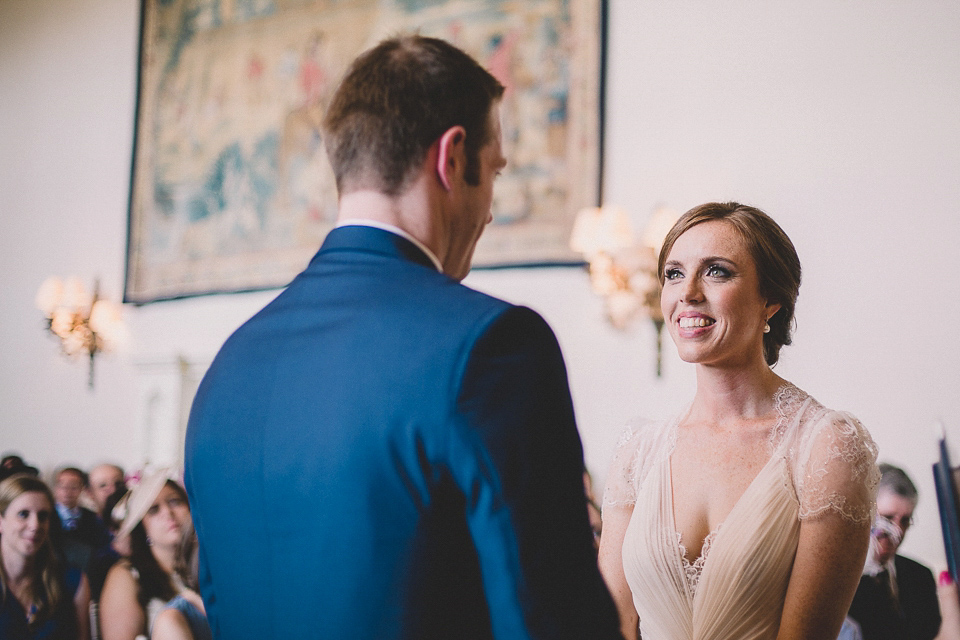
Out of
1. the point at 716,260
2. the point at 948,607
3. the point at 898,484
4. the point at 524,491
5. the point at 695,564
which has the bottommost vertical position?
the point at 948,607

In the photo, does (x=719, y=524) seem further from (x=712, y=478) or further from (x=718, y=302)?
(x=718, y=302)

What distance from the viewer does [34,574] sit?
4.45 metres

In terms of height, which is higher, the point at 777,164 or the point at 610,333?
the point at 777,164

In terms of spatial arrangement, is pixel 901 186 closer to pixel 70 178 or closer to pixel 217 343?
pixel 217 343

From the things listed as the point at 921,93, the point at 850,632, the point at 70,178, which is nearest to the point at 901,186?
the point at 921,93

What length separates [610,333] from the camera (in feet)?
18.7

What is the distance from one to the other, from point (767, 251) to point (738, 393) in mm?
360

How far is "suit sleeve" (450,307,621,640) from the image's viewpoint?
3.05ft

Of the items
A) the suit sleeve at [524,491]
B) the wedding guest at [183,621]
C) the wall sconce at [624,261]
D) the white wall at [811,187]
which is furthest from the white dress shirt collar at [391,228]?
the wall sconce at [624,261]

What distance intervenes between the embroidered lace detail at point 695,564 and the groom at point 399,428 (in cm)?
104

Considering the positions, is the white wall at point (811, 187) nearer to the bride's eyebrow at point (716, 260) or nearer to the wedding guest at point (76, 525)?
the wedding guest at point (76, 525)

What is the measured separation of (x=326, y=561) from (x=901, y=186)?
15.7 ft

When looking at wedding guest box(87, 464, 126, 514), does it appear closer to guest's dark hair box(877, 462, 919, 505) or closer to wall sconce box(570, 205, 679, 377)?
Answer: wall sconce box(570, 205, 679, 377)

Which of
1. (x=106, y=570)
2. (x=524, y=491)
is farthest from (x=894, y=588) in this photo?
(x=106, y=570)
